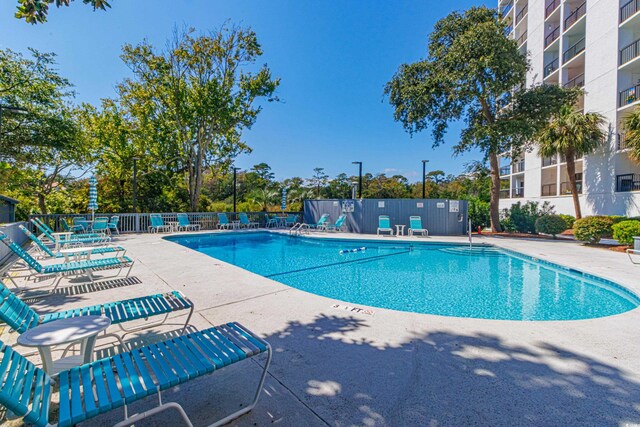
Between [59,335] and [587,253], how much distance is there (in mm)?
12078

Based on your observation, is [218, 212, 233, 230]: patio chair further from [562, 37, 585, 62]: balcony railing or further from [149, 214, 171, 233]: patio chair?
[562, 37, 585, 62]: balcony railing

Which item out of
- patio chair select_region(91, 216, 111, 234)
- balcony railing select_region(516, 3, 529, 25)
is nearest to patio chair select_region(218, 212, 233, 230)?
patio chair select_region(91, 216, 111, 234)

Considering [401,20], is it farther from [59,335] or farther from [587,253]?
[59,335]

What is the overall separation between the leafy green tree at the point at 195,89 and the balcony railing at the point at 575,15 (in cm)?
1865


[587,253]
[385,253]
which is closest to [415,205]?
[385,253]

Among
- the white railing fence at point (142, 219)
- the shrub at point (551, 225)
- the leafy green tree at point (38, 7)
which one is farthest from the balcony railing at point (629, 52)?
the leafy green tree at point (38, 7)

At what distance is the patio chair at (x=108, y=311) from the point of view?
2152 millimetres

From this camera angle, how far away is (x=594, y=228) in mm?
10188

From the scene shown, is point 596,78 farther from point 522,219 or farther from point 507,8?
point 507,8

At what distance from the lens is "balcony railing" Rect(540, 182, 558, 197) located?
19.6 meters

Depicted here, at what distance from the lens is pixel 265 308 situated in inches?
150

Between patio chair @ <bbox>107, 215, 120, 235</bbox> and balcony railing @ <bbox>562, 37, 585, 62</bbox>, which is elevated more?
balcony railing @ <bbox>562, 37, 585, 62</bbox>

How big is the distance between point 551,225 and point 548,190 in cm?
924

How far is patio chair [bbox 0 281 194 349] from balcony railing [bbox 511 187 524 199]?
1094 inches
